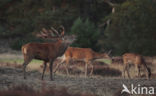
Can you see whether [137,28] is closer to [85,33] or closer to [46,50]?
[85,33]

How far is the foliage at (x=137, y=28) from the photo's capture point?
115 ft

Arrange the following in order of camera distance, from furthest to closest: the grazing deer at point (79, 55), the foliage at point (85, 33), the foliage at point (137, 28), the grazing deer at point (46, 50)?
the foliage at point (85, 33) → the foliage at point (137, 28) → the grazing deer at point (79, 55) → the grazing deer at point (46, 50)

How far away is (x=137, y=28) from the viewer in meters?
35.2

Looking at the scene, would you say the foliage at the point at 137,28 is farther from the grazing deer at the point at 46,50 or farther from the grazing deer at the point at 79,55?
the grazing deer at the point at 46,50

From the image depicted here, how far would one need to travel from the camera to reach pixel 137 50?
35.1 m

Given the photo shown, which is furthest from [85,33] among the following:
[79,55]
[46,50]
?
[46,50]

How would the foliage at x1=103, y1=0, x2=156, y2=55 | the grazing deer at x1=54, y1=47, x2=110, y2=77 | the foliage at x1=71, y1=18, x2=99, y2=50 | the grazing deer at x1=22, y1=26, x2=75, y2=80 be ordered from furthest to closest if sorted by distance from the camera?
the foliage at x1=71, y1=18, x2=99, y2=50 → the foliage at x1=103, y1=0, x2=156, y2=55 → the grazing deer at x1=54, y1=47, x2=110, y2=77 → the grazing deer at x1=22, y1=26, x2=75, y2=80

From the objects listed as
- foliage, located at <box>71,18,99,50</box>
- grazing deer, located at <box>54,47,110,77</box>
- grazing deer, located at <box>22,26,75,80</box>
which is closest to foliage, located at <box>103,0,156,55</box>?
foliage, located at <box>71,18,99,50</box>

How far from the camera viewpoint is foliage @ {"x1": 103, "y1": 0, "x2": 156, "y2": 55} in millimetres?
34906

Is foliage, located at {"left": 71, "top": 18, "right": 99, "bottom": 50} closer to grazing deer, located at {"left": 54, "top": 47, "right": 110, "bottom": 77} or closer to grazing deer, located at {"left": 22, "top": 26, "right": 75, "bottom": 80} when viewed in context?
grazing deer, located at {"left": 54, "top": 47, "right": 110, "bottom": 77}

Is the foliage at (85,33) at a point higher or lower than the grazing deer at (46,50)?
lower

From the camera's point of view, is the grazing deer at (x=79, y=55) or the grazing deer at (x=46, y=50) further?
the grazing deer at (x=79, y=55)

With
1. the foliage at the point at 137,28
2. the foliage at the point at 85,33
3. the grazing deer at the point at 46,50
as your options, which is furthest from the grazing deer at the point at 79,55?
the foliage at the point at 85,33

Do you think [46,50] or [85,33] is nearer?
[46,50]
